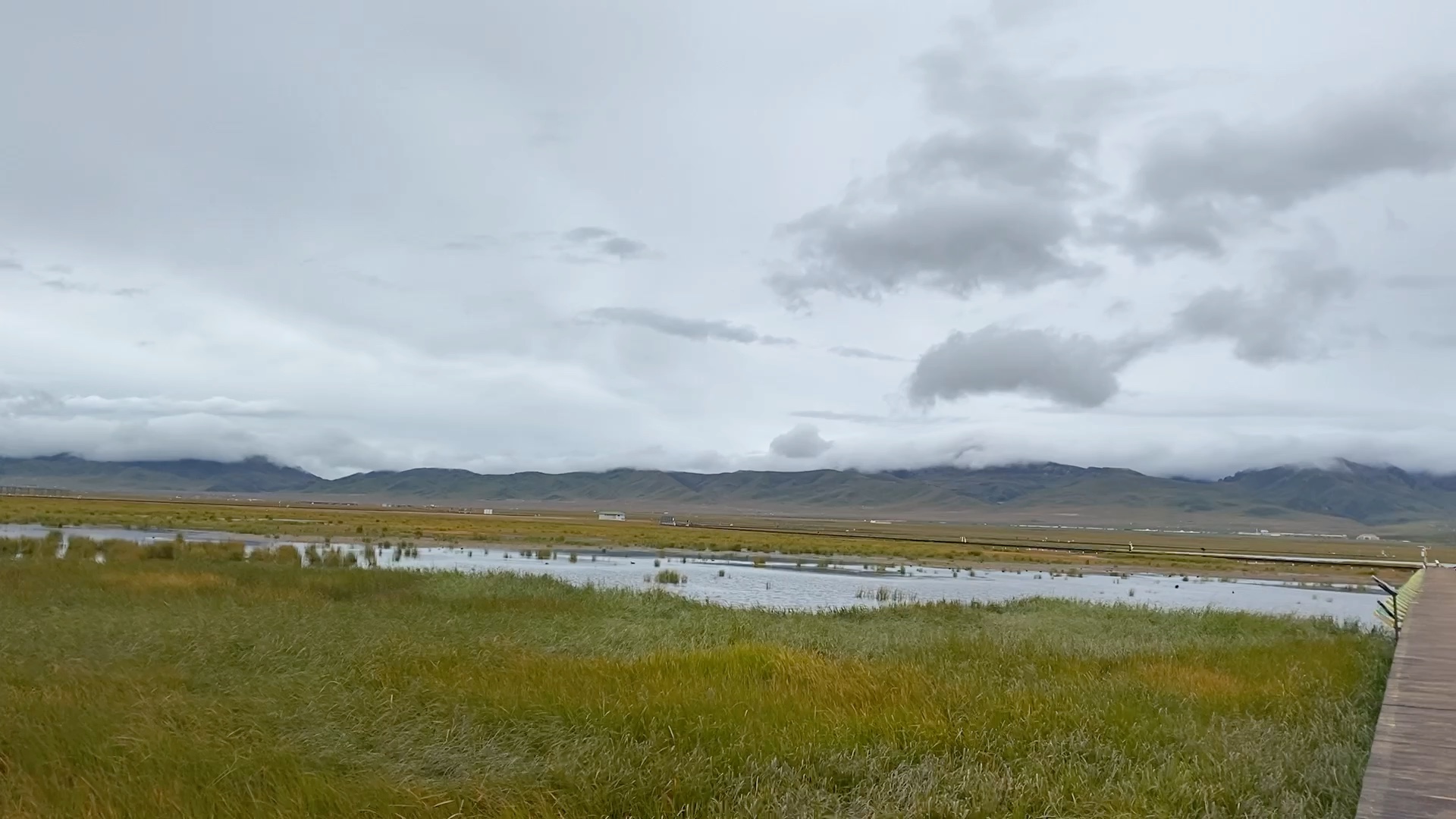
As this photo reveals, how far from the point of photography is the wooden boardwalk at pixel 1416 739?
7434 mm

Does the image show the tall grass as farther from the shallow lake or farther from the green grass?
the green grass

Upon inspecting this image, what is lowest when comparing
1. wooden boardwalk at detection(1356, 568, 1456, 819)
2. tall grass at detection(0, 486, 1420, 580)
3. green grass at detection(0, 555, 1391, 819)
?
tall grass at detection(0, 486, 1420, 580)

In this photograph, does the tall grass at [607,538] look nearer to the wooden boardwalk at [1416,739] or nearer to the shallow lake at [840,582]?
the shallow lake at [840,582]

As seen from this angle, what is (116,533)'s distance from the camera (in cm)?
6197

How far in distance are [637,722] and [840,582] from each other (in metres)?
38.1

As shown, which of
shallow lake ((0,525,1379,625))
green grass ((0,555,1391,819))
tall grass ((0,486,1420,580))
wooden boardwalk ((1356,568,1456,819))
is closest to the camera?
wooden boardwalk ((1356,568,1456,819))

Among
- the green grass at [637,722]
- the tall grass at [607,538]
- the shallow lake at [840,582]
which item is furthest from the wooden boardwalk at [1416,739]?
the tall grass at [607,538]

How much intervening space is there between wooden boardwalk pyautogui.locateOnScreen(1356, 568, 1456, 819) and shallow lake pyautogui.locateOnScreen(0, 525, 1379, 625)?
738 inches

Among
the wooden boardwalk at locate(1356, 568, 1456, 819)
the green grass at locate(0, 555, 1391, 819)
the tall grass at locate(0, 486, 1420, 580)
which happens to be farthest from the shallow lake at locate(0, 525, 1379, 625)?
the wooden boardwalk at locate(1356, 568, 1456, 819)

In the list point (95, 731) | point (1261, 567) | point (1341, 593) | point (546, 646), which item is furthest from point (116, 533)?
point (1261, 567)

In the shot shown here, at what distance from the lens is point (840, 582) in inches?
1890

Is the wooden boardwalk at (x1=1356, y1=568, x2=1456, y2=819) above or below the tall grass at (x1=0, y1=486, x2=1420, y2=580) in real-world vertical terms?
above

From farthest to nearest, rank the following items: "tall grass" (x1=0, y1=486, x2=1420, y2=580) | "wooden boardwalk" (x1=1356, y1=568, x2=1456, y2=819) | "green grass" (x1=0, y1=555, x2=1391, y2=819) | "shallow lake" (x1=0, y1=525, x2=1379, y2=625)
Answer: "tall grass" (x1=0, y1=486, x2=1420, y2=580), "shallow lake" (x1=0, y1=525, x2=1379, y2=625), "green grass" (x1=0, y1=555, x2=1391, y2=819), "wooden boardwalk" (x1=1356, y1=568, x2=1456, y2=819)

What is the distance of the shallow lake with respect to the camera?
129 ft
